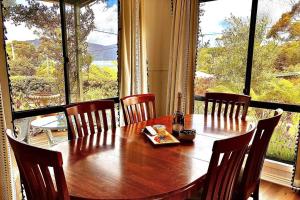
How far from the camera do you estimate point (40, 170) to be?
949 millimetres

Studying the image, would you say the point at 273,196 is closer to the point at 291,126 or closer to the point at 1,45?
the point at 291,126

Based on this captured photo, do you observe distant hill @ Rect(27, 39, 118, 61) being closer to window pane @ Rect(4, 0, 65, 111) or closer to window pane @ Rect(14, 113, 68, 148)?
window pane @ Rect(4, 0, 65, 111)

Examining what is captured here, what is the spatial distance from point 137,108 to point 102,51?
1077mm

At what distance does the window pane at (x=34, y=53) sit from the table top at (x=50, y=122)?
0.49 ft

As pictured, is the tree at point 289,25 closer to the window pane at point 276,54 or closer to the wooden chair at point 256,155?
the window pane at point 276,54

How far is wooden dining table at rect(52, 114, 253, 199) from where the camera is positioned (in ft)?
3.43

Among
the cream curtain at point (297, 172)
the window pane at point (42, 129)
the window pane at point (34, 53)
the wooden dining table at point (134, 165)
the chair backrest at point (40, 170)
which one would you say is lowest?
the cream curtain at point (297, 172)

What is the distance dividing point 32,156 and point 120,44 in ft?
7.30

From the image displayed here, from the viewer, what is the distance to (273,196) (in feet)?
7.82

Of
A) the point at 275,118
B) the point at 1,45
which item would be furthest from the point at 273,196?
the point at 1,45

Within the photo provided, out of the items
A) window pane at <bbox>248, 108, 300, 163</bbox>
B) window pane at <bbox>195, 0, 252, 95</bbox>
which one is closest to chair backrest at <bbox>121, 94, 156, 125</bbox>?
window pane at <bbox>195, 0, 252, 95</bbox>

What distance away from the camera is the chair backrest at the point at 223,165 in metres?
1.02

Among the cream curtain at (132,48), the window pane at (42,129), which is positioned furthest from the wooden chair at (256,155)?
the window pane at (42,129)

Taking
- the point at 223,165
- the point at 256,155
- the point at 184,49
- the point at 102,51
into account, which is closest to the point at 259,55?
the point at 184,49
